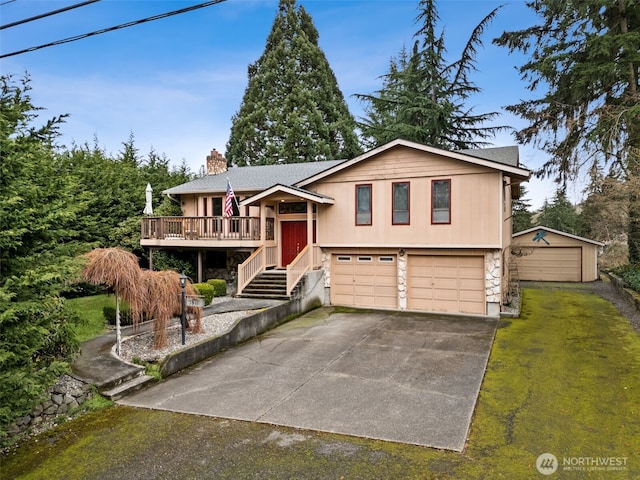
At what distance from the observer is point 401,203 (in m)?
13.7

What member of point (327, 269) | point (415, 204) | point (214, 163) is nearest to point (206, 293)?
point (327, 269)

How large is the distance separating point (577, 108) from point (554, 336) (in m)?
14.1

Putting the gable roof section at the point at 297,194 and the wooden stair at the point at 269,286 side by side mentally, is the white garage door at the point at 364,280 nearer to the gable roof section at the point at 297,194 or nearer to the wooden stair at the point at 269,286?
the wooden stair at the point at 269,286

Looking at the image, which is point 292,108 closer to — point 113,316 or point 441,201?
point 441,201

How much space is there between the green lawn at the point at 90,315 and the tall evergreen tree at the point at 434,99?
60.6ft

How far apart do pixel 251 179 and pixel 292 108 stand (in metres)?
15.3

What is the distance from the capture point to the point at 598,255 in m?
23.6

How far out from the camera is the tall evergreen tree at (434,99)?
2422 centimetres

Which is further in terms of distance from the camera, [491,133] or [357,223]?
[491,133]

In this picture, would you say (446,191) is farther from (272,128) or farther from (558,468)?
(272,128)

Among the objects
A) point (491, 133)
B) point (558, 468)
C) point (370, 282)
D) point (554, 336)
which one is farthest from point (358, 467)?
point (491, 133)

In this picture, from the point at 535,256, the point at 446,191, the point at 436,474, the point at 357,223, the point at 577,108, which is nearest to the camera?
the point at 436,474

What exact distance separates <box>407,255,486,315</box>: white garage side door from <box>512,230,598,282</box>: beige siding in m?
10.5

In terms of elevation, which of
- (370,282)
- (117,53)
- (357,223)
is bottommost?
(370,282)
